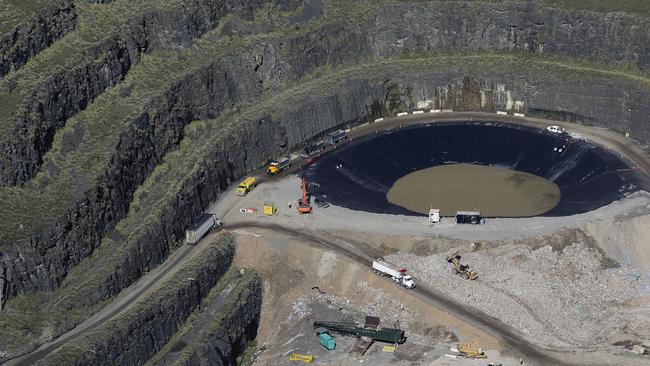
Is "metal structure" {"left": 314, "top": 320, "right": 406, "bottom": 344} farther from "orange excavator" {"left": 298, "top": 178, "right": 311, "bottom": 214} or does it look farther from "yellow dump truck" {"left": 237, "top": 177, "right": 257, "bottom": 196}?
"yellow dump truck" {"left": 237, "top": 177, "right": 257, "bottom": 196}

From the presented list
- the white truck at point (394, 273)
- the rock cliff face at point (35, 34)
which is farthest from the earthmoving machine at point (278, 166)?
the rock cliff face at point (35, 34)

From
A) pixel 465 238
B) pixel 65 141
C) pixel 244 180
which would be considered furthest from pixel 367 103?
pixel 65 141

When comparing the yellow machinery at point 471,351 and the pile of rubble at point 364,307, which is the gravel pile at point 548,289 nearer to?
the pile of rubble at point 364,307

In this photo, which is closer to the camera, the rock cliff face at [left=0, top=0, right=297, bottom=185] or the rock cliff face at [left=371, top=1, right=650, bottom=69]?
the rock cliff face at [left=0, top=0, right=297, bottom=185]

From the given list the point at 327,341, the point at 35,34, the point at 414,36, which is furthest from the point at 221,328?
the point at 414,36

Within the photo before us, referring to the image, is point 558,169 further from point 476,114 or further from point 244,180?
point 244,180

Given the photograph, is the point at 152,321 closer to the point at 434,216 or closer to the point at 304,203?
the point at 304,203

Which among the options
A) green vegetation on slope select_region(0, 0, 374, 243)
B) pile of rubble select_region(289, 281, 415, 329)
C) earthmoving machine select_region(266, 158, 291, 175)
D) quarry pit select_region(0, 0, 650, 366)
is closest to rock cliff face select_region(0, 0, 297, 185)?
quarry pit select_region(0, 0, 650, 366)
